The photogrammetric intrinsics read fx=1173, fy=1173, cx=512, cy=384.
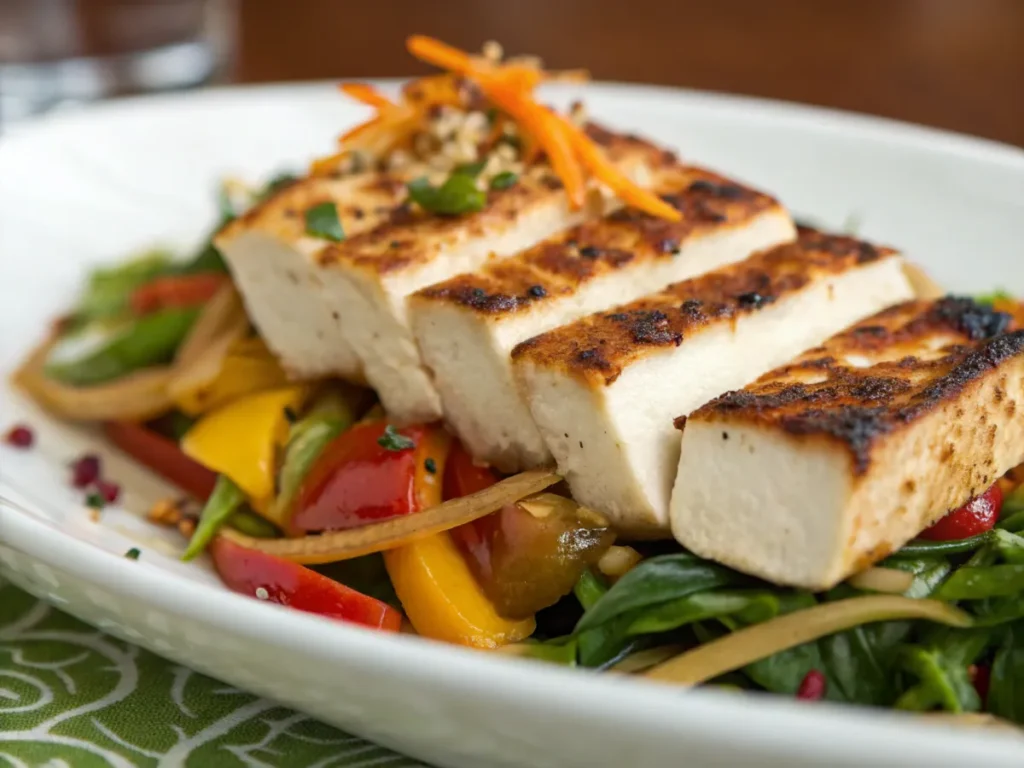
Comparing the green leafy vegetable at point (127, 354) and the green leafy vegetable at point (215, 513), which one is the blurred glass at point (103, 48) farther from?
the green leafy vegetable at point (215, 513)

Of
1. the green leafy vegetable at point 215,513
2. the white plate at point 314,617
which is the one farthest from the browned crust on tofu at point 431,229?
the white plate at point 314,617

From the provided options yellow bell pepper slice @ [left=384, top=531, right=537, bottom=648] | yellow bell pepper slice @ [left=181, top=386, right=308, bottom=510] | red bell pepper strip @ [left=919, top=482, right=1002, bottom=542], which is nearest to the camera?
red bell pepper strip @ [left=919, top=482, right=1002, bottom=542]

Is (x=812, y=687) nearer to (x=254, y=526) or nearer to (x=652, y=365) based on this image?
(x=652, y=365)

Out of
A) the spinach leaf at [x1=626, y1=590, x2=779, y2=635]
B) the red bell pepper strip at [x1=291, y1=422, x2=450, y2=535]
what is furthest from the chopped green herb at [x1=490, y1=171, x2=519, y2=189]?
the spinach leaf at [x1=626, y1=590, x2=779, y2=635]

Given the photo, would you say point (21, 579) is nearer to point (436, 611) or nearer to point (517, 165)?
point (436, 611)

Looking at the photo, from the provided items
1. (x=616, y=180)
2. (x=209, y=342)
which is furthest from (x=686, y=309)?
(x=209, y=342)

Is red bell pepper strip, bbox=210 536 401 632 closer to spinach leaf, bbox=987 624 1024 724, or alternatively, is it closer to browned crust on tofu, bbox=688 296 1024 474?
browned crust on tofu, bbox=688 296 1024 474

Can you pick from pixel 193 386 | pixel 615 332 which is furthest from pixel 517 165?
pixel 193 386
